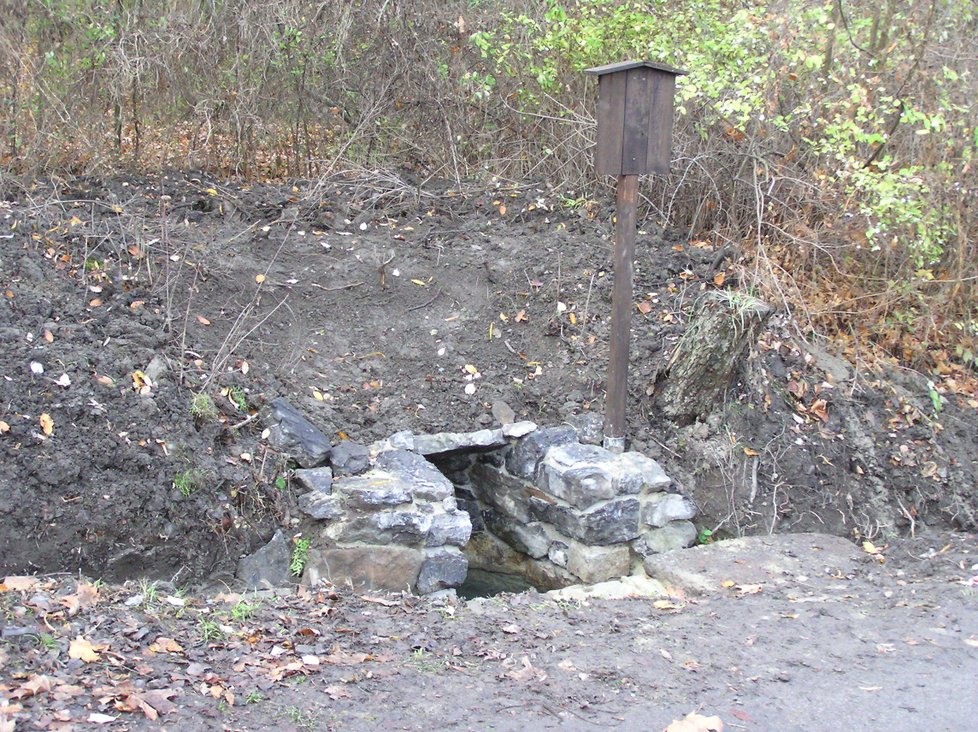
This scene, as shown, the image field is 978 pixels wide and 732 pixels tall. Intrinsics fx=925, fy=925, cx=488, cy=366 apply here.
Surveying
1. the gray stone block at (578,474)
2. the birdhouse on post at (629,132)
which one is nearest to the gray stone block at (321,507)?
the gray stone block at (578,474)

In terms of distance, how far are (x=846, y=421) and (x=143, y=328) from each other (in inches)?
191

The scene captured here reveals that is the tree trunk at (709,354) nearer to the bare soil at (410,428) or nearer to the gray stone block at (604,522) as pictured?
the bare soil at (410,428)

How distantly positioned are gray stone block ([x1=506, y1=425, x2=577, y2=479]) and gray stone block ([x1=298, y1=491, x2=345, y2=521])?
1419 mm

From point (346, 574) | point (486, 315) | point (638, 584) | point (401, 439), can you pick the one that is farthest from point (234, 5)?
point (638, 584)

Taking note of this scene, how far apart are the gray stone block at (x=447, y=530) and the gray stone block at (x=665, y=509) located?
129cm

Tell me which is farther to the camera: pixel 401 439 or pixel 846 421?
pixel 846 421

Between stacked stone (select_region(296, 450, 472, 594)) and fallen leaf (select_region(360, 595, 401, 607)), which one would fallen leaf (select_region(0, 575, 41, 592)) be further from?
fallen leaf (select_region(360, 595, 401, 607))

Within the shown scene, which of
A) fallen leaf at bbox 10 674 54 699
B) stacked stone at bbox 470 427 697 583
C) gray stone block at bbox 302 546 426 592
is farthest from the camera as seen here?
stacked stone at bbox 470 427 697 583

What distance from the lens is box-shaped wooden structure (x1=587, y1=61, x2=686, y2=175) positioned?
222 inches

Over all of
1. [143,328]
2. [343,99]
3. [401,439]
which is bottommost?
[401,439]

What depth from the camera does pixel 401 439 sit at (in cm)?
602

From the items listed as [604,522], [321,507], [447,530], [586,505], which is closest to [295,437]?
[321,507]

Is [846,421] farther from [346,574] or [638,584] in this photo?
[346,574]

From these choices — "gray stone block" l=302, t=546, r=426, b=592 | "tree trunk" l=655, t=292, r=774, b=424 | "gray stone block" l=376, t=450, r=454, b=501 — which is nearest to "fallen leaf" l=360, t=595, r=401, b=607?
"gray stone block" l=302, t=546, r=426, b=592
